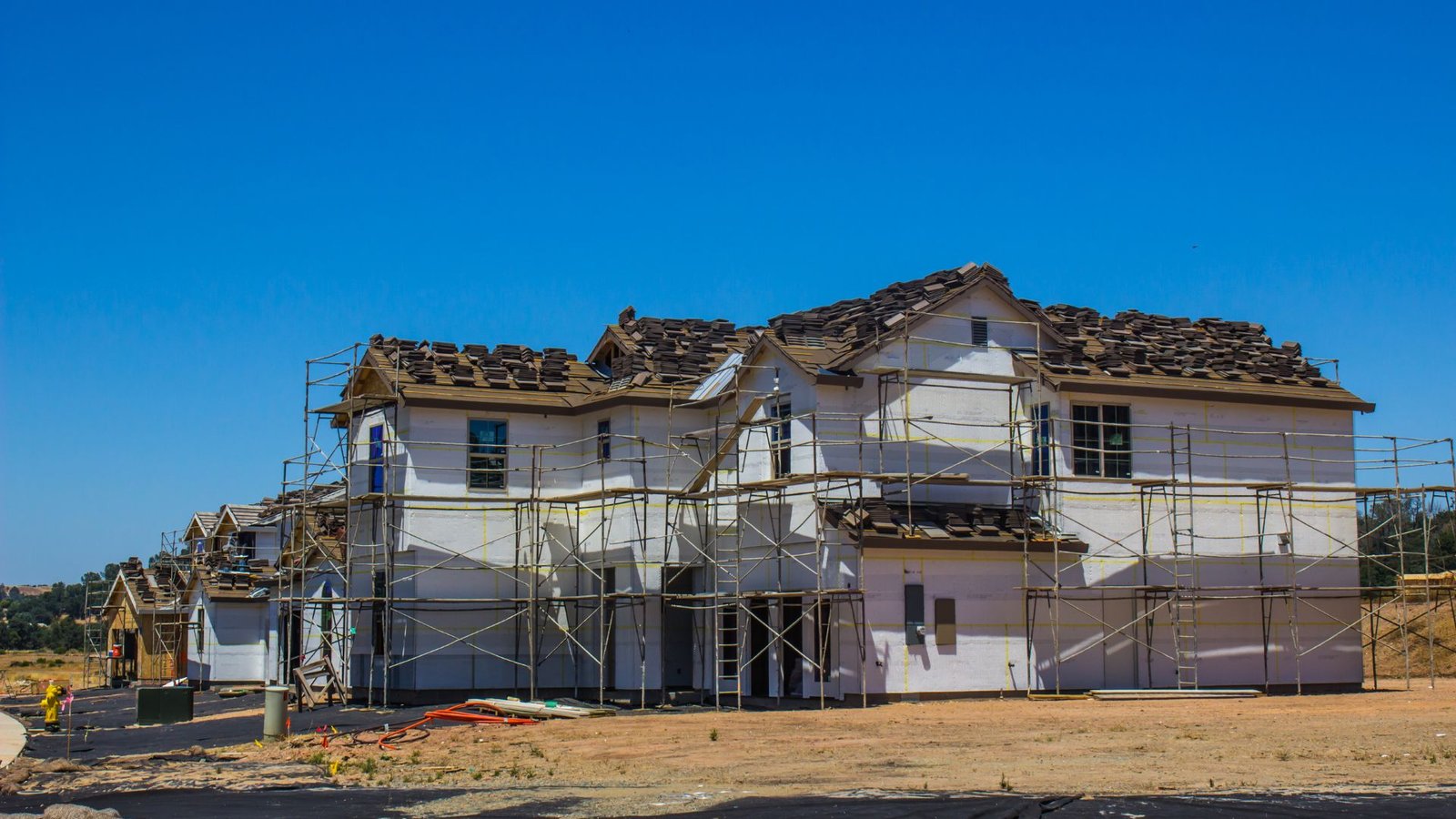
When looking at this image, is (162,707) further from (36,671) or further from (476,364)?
(36,671)

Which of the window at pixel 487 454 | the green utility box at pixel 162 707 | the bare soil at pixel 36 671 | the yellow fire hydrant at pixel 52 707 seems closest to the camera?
the yellow fire hydrant at pixel 52 707

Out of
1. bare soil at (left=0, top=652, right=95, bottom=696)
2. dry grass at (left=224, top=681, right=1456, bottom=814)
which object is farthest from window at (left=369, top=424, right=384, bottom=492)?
bare soil at (left=0, top=652, right=95, bottom=696)

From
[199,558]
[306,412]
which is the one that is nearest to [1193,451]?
[306,412]

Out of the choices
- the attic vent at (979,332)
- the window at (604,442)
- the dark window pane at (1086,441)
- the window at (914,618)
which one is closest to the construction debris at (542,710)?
the window at (914,618)

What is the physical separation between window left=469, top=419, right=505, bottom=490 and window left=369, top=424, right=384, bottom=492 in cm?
222

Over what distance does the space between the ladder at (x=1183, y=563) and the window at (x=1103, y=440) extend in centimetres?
105

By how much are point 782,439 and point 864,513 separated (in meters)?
3.57

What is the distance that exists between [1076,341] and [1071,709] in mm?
10678

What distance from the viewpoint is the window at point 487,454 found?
3684 centimetres

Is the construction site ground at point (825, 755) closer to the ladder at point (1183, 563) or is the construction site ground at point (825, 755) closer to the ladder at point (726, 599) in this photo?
the ladder at point (726, 599)

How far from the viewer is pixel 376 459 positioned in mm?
37688

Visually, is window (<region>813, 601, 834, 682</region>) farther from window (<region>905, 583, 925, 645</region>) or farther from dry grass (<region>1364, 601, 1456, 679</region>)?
dry grass (<region>1364, 601, 1456, 679</region>)

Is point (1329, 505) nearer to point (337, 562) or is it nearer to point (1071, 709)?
point (1071, 709)

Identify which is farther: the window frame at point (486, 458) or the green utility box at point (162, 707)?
the window frame at point (486, 458)
